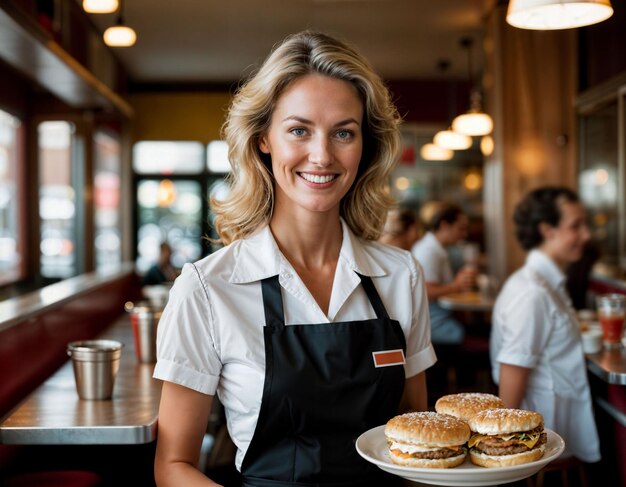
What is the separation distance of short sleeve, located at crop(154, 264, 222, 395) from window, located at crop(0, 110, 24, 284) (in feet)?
22.0

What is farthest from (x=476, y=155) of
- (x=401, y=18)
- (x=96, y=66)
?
(x=96, y=66)

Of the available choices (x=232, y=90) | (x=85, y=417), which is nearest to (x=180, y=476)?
(x=85, y=417)

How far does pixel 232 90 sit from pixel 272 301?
3749 mm

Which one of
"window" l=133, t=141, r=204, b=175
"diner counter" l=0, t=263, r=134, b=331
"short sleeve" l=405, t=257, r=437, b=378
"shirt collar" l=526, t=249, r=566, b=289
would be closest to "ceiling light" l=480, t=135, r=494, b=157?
"diner counter" l=0, t=263, r=134, b=331

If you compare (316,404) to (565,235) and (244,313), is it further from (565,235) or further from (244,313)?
(565,235)

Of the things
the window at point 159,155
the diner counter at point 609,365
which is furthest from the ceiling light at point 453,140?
the diner counter at point 609,365

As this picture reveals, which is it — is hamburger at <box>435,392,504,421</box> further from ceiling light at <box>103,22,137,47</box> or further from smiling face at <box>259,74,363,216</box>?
ceiling light at <box>103,22,137,47</box>

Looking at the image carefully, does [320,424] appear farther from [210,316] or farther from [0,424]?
[0,424]

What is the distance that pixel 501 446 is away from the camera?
5.48ft

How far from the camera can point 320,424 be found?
180cm

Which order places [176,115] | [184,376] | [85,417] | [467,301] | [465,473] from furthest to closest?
[176,115]
[467,301]
[85,417]
[184,376]
[465,473]

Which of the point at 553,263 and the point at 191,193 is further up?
the point at 191,193

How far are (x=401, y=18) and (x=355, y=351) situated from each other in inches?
296

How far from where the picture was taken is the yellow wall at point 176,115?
40.4 ft
